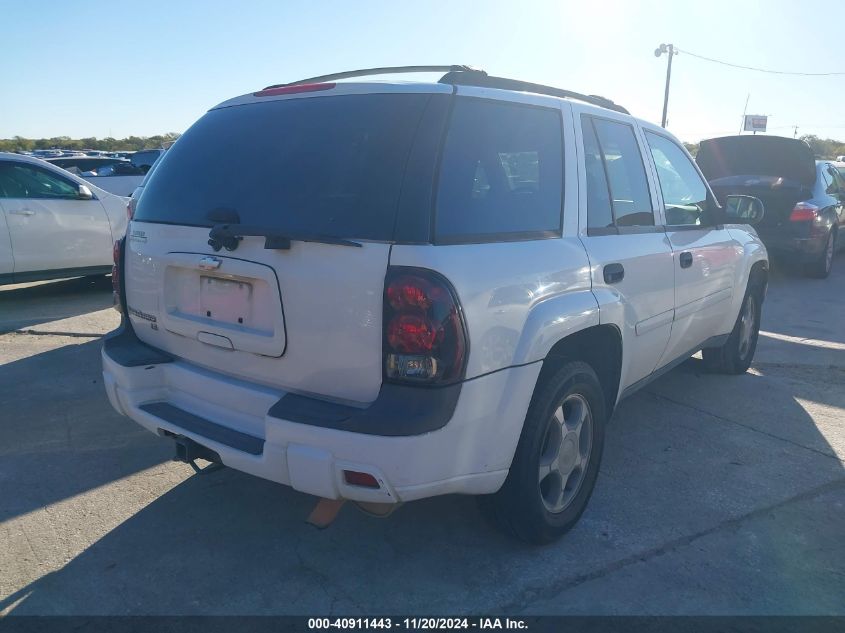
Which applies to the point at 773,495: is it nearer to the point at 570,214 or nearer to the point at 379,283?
the point at 570,214

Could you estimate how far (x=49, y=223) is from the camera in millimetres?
8109

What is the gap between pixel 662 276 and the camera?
393 cm

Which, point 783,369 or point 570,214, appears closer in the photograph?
point 570,214

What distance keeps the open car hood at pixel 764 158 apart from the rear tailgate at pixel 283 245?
30.0 feet

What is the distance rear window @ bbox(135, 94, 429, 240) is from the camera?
2633 mm

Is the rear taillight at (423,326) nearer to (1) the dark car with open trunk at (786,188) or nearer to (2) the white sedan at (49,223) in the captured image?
(2) the white sedan at (49,223)

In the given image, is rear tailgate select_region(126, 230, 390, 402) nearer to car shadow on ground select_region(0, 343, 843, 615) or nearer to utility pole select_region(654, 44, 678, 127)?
car shadow on ground select_region(0, 343, 843, 615)

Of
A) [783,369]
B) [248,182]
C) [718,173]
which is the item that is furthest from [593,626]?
[718,173]

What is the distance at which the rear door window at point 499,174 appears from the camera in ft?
8.75

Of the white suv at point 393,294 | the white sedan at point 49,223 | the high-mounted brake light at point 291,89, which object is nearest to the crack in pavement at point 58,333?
the white sedan at point 49,223

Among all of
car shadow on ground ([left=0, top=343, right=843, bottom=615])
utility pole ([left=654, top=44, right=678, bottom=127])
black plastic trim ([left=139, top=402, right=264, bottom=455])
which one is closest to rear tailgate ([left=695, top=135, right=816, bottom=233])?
car shadow on ground ([left=0, top=343, right=843, bottom=615])

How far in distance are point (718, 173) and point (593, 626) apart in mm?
9738

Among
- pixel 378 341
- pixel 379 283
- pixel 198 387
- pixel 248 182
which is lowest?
pixel 198 387

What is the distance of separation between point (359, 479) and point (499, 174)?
1.34 metres
